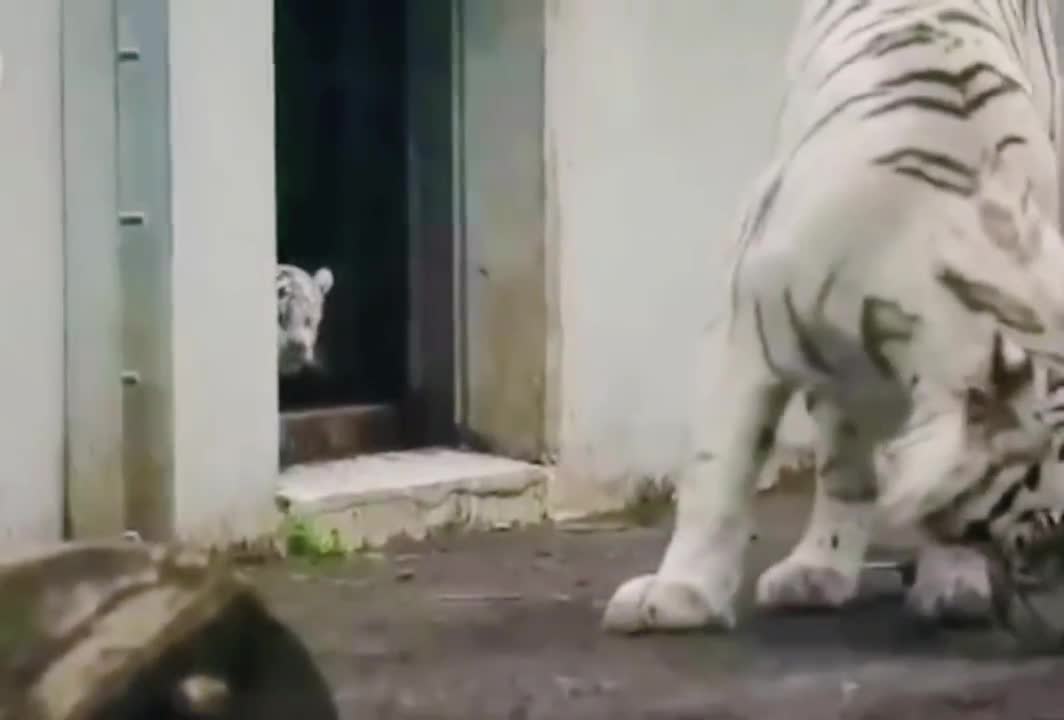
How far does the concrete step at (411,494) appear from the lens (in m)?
2.40

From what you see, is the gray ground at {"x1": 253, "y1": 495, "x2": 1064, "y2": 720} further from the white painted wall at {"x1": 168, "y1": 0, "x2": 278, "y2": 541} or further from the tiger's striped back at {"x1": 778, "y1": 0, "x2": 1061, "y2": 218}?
the tiger's striped back at {"x1": 778, "y1": 0, "x2": 1061, "y2": 218}

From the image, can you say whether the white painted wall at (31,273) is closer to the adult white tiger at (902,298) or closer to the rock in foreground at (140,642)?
the adult white tiger at (902,298)

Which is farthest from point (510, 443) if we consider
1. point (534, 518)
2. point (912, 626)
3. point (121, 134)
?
point (912, 626)

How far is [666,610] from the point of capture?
170 cm

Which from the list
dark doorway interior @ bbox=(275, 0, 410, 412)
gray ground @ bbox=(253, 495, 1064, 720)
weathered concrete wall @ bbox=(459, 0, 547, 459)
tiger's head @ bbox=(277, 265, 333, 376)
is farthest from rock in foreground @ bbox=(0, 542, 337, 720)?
dark doorway interior @ bbox=(275, 0, 410, 412)

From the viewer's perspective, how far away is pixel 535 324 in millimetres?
2734

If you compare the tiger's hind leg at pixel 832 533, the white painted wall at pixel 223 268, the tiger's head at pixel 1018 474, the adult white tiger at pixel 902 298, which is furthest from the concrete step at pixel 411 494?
the tiger's head at pixel 1018 474

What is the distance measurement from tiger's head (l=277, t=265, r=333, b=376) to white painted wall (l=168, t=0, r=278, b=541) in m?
0.23

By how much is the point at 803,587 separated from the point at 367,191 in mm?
1186

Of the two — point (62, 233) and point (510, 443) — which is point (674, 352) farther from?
point (62, 233)

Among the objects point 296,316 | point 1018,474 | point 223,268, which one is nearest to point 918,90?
point 1018,474

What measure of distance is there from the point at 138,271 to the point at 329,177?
0.70 m

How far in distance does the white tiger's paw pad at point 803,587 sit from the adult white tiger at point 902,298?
10 centimetres

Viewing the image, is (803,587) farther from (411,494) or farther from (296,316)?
(296,316)
